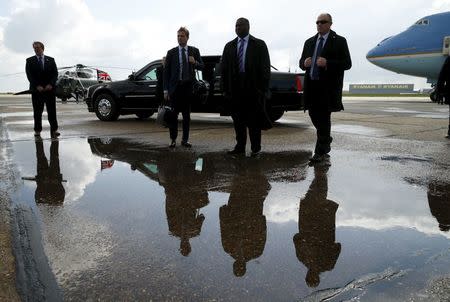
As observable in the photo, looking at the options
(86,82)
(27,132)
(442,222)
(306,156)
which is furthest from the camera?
(86,82)

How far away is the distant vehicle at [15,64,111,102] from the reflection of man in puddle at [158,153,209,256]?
21613 mm

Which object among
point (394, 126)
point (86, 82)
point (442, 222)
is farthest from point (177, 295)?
point (86, 82)

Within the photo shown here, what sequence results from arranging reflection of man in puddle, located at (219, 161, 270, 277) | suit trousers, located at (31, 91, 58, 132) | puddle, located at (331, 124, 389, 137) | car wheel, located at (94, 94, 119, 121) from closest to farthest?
1. reflection of man in puddle, located at (219, 161, 270, 277)
2. suit trousers, located at (31, 91, 58, 132)
3. puddle, located at (331, 124, 389, 137)
4. car wheel, located at (94, 94, 119, 121)

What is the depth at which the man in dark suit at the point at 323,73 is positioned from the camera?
17.1ft

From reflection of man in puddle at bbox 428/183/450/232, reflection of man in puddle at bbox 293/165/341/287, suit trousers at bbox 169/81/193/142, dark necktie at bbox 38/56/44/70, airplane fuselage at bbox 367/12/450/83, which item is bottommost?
reflection of man in puddle at bbox 293/165/341/287

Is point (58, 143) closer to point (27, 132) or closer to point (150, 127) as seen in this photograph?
point (27, 132)

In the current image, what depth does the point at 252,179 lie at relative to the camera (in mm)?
4430

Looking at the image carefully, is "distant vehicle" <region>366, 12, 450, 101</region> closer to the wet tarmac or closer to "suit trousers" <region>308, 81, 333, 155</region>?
the wet tarmac

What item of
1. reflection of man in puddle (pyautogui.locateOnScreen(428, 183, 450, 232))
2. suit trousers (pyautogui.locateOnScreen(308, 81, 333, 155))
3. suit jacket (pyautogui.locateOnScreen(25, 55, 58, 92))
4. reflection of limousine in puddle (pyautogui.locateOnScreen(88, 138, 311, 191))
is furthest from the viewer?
suit jacket (pyautogui.locateOnScreen(25, 55, 58, 92))

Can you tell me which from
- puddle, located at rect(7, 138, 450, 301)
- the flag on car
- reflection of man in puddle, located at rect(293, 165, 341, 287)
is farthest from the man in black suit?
the flag on car

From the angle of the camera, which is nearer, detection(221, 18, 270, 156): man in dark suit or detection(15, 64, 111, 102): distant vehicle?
detection(221, 18, 270, 156): man in dark suit

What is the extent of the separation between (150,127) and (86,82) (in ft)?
57.9

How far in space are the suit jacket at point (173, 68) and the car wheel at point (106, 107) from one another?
4.89 m

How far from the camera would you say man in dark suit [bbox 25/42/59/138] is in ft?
25.8
